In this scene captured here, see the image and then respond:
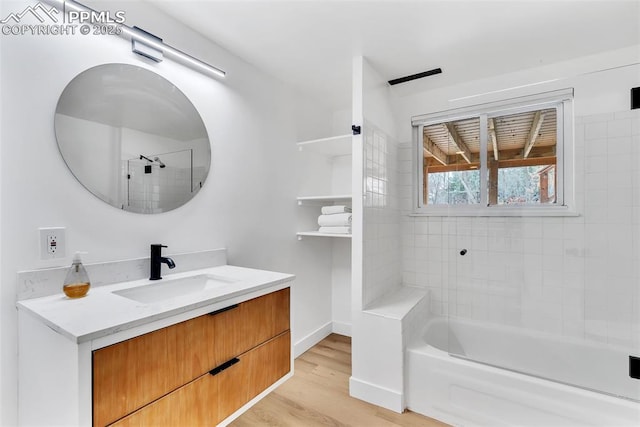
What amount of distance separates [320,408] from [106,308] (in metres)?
1.49

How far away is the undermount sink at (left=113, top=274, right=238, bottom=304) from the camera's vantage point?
135cm

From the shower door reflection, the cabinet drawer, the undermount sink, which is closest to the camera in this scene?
the cabinet drawer

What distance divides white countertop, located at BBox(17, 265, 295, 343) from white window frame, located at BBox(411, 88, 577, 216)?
6.20 ft

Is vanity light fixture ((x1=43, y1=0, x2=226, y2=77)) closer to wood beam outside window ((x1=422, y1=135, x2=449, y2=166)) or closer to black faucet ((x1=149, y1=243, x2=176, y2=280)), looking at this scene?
black faucet ((x1=149, y1=243, x2=176, y2=280))

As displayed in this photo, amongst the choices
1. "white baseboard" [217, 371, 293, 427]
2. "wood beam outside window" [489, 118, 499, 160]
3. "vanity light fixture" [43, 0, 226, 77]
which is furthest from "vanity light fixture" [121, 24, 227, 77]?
"wood beam outside window" [489, 118, 499, 160]

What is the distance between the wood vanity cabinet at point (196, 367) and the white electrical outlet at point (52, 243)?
0.62m

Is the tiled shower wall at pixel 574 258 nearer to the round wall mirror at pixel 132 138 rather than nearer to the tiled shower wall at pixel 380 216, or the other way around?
the tiled shower wall at pixel 380 216

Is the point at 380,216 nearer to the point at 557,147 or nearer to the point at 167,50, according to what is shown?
the point at 557,147

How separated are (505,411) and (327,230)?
5.36ft

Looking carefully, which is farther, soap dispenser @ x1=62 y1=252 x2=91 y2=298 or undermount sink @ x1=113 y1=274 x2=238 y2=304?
undermount sink @ x1=113 y1=274 x2=238 y2=304

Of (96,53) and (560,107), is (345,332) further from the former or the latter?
(96,53)

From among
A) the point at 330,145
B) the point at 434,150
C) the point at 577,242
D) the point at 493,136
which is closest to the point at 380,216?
the point at 330,145

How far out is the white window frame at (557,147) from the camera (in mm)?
2109

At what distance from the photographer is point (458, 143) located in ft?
8.46
